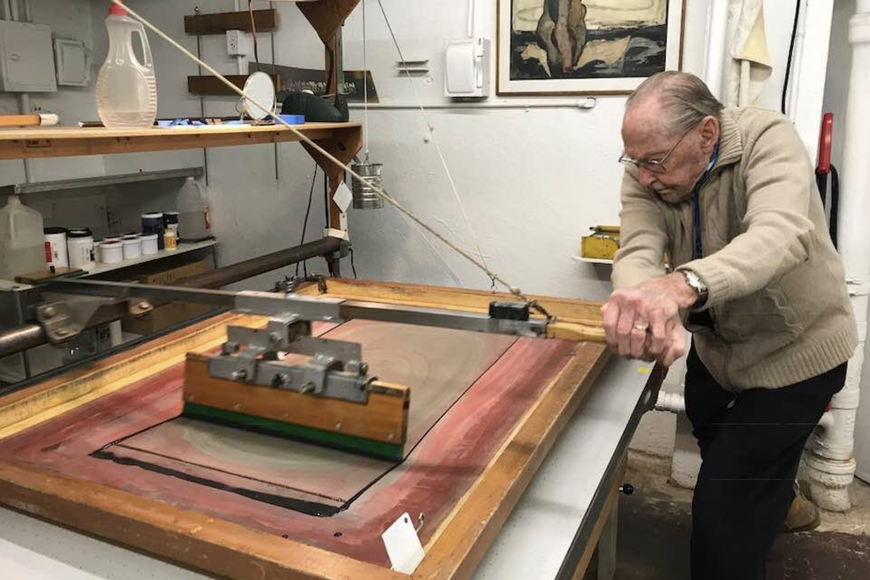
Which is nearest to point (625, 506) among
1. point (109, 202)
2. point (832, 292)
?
point (832, 292)

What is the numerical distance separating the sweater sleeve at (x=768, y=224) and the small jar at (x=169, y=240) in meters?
2.18

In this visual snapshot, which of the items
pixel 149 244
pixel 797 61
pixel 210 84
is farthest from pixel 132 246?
pixel 797 61

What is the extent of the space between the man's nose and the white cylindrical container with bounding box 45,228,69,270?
1.91 meters

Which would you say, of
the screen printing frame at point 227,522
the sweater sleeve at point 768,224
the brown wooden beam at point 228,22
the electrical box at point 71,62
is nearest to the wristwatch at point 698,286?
the sweater sleeve at point 768,224

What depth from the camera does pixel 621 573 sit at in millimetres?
2096

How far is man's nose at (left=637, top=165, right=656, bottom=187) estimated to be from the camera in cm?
143

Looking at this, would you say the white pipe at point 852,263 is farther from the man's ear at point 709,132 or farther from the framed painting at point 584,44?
the man's ear at point 709,132

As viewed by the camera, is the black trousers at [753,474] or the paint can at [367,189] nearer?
the black trousers at [753,474]

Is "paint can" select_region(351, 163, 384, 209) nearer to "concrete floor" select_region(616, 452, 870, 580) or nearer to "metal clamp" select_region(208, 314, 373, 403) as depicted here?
"metal clamp" select_region(208, 314, 373, 403)

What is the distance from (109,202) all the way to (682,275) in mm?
2878

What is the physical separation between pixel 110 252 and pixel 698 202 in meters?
2.00

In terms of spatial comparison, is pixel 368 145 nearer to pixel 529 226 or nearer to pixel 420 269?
pixel 420 269

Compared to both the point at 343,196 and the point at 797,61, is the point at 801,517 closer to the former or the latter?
the point at 797,61

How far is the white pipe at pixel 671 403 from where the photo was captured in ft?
7.84
